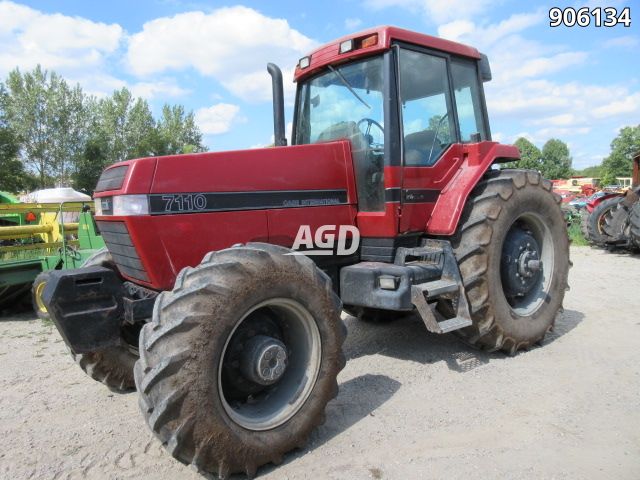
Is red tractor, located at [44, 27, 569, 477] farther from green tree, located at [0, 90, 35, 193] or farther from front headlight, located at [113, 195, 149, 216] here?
green tree, located at [0, 90, 35, 193]

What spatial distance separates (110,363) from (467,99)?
12.6ft

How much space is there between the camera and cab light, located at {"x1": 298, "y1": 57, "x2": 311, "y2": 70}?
458 centimetres

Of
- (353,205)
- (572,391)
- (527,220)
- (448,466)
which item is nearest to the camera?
(448,466)

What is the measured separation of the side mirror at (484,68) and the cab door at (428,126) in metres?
0.19

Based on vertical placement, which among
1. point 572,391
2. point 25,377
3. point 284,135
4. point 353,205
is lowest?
point 572,391

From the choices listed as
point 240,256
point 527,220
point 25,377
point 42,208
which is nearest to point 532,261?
point 527,220

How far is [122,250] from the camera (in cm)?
332

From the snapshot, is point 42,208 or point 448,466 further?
point 42,208

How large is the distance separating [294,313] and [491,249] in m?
1.96

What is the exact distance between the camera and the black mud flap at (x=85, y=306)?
295 centimetres

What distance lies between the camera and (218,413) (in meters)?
2.61

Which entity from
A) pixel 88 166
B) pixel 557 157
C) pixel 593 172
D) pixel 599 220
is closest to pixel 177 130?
pixel 88 166

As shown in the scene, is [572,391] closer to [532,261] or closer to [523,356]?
[523,356]

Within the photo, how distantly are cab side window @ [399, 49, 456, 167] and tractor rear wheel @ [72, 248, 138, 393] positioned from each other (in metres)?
2.51
